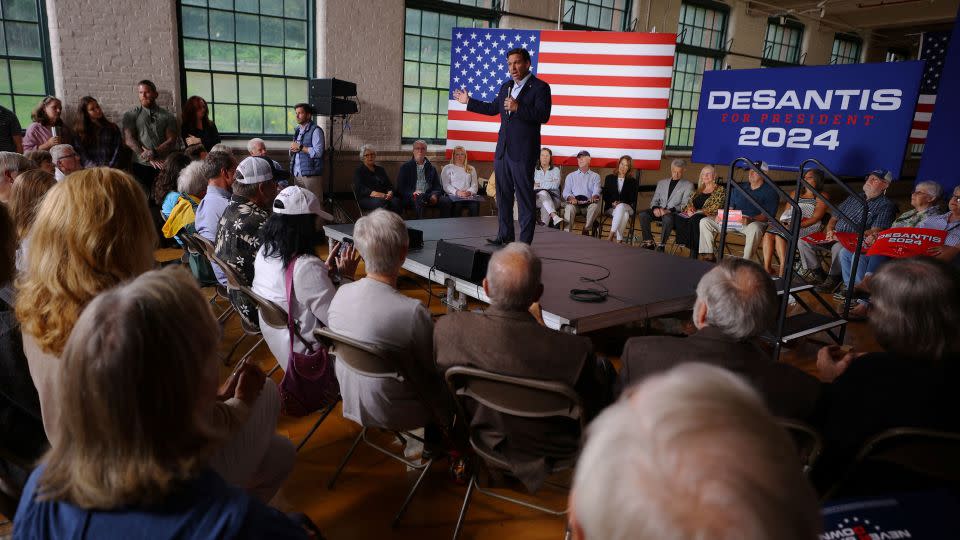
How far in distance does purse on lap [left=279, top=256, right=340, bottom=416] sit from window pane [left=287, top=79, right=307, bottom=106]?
5011 mm

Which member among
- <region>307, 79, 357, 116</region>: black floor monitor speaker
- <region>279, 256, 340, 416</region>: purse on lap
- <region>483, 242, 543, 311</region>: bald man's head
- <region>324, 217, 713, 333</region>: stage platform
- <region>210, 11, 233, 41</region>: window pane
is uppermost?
<region>210, 11, 233, 41</region>: window pane

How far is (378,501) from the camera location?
7.03 ft

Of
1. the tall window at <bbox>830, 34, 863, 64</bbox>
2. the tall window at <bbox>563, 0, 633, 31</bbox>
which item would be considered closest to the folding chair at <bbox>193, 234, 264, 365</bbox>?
the tall window at <bbox>563, 0, 633, 31</bbox>

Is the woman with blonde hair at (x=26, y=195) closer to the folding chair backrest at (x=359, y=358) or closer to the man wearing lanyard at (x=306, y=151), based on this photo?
the folding chair backrest at (x=359, y=358)

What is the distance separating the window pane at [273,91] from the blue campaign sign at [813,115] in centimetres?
479

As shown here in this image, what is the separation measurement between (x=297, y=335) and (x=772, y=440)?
201 cm

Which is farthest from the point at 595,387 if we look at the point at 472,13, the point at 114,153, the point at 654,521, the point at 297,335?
the point at 472,13

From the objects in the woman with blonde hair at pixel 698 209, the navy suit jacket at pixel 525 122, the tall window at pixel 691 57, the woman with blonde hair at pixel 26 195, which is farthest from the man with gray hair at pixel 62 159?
the tall window at pixel 691 57

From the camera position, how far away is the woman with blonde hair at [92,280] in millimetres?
1340

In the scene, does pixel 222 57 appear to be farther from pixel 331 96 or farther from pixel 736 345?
pixel 736 345

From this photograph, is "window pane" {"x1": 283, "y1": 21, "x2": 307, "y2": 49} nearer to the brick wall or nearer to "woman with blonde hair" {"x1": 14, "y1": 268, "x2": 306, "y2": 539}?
the brick wall

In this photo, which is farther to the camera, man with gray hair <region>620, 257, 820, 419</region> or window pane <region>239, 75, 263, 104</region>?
window pane <region>239, 75, 263, 104</region>

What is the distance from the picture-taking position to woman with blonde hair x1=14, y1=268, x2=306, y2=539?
762mm

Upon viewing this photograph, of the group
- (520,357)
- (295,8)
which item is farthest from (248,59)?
(520,357)
